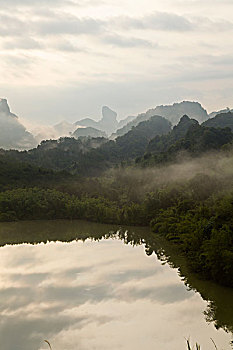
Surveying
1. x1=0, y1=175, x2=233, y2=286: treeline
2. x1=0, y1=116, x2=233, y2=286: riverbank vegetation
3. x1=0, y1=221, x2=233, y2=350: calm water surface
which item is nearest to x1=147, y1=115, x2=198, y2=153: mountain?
x1=0, y1=116, x2=233, y2=286: riverbank vegetation

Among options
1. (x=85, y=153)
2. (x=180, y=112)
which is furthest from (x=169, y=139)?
(x=180, y=112)

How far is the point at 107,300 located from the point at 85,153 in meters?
72.9

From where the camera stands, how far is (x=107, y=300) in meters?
17.6

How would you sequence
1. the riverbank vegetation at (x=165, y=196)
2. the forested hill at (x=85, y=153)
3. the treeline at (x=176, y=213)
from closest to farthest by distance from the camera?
the treeline at (x=176, y=213) < the riverbank vegetation at (x=165, y=196) < the forested hill at (x=85, y=153)

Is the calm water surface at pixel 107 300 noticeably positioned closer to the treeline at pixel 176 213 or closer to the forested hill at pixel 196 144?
the treeline at pixel 176 213

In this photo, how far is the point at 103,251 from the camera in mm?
27984

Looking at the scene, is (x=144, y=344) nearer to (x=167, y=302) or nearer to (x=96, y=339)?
(x=96, y=339)

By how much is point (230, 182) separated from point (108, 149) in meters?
63.3

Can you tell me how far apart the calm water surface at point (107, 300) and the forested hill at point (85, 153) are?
47.6m

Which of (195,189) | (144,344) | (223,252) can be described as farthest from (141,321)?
(195,189)

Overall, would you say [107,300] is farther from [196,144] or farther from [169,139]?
[169,139]

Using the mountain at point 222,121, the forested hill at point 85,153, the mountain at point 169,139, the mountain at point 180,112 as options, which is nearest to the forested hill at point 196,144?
the mountain at point 169,139

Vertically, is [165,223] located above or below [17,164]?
below

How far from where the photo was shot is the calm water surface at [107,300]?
1371cm
